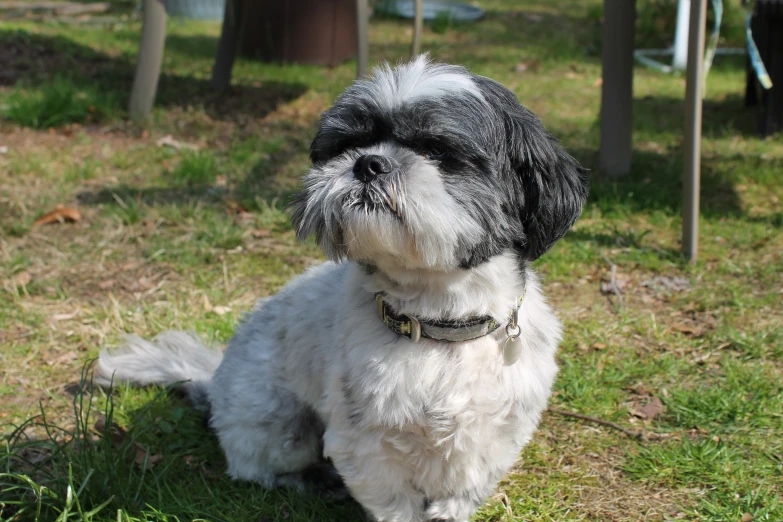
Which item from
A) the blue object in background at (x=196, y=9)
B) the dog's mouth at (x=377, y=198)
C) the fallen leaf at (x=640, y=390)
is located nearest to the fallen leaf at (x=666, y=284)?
the fallen leaf at (x=640, y=390)

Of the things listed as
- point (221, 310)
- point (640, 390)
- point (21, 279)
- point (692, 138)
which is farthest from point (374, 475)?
point (692, 138)

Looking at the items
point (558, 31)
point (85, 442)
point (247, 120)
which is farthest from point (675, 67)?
point (85, 442)

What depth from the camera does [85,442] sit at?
2.45m

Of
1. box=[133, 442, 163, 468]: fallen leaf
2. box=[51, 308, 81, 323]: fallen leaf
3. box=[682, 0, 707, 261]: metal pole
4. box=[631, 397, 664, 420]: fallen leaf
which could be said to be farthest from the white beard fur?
box=[682, 0, 707, 261]: metal pole

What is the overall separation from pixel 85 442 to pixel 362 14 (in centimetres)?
309

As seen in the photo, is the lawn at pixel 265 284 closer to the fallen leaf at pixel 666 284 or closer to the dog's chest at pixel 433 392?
the fallen leaf at pixel 666 284

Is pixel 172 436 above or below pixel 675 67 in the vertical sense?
below

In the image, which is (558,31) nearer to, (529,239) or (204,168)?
(204,168)

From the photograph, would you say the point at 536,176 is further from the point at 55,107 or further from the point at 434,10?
the point at 434,10

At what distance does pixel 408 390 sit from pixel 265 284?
6.61 ft

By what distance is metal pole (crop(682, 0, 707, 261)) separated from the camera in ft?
12.8

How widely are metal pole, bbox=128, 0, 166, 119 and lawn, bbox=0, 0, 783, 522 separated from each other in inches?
6.0

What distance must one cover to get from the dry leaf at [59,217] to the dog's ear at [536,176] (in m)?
3.09

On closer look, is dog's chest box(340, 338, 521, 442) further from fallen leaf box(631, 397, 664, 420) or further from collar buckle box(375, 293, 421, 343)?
fallen leaf box(631, 397, 664, 420)
